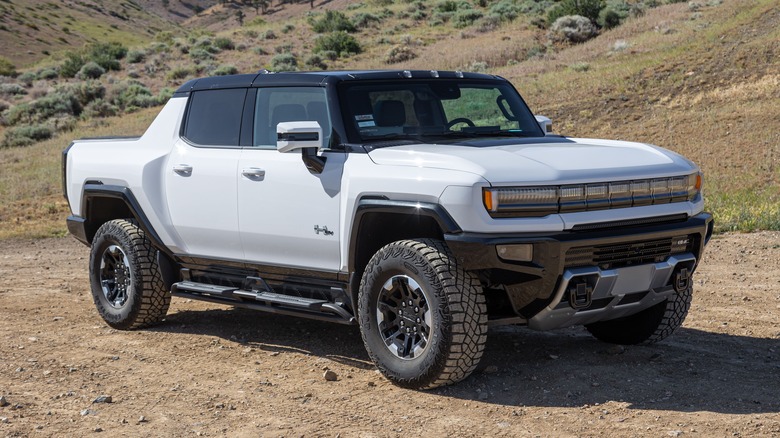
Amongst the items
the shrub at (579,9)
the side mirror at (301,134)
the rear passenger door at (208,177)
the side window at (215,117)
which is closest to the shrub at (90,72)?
the shrub at (579,9)

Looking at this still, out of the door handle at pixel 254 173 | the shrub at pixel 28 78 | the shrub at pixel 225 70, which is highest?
the door handle at pixel 254 173

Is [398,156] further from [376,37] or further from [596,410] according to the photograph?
[376,37]

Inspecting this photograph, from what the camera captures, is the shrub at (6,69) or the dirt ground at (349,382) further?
the shrub at (6,69)

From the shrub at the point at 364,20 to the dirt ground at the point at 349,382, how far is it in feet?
146

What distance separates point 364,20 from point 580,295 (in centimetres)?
4808

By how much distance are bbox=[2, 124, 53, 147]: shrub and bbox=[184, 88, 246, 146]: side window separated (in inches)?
1032

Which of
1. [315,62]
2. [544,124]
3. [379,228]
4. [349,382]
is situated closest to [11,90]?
[315,62]

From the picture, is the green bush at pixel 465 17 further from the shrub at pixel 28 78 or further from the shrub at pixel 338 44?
the shrub at pixel 28 78

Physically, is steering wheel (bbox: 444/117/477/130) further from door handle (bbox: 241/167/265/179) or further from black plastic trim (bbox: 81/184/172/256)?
black plastic trim (bbox: 81/184/172/256)

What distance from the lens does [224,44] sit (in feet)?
164

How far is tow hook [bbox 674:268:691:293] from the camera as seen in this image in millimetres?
6082

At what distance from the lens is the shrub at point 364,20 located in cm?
5203

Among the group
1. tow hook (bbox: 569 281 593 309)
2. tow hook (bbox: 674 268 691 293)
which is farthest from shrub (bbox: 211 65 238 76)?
tow hook (bbox: 569 281 593 309)

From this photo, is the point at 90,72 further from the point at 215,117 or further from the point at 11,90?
the point at 215,117
